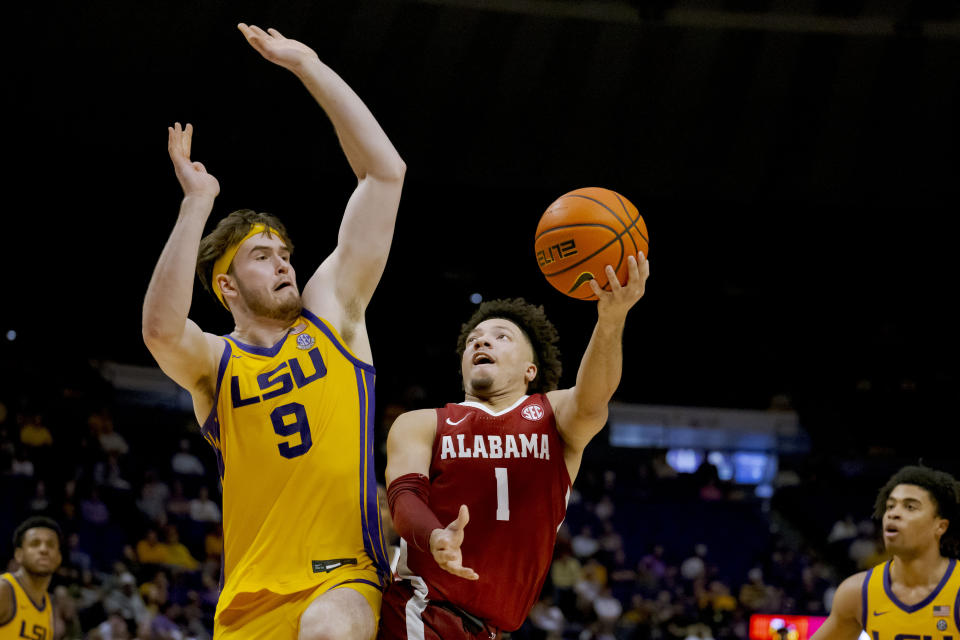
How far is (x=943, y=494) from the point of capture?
6.22 metres

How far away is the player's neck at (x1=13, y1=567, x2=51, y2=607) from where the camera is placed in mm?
7586

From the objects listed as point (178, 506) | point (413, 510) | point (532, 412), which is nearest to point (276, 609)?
point (413, 510)

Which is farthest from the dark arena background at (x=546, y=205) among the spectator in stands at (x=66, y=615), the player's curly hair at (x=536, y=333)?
the player's curly hair at (x=536, y=333)

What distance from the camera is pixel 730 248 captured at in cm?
2012

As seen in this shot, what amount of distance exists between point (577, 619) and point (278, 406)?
11385 millimetres

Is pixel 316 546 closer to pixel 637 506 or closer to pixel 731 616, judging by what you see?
pixel 731 616

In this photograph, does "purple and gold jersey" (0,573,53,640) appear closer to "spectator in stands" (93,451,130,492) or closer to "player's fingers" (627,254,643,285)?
"player's fingers" (627,254,643,285)

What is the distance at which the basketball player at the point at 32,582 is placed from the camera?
294 inches

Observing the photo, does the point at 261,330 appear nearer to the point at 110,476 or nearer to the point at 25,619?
the point at 25,619

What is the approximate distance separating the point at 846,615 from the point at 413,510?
11.4 ft

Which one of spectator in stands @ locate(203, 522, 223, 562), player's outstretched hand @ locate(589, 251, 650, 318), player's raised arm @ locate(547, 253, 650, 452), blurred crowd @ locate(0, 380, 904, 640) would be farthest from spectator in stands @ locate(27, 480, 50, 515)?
player's outstretched hand @ locate(589, 251, 650, 318)

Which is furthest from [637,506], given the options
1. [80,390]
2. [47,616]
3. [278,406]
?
[278,406]

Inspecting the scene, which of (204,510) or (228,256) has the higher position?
(228,256)

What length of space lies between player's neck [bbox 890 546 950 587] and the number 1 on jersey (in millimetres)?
3157
